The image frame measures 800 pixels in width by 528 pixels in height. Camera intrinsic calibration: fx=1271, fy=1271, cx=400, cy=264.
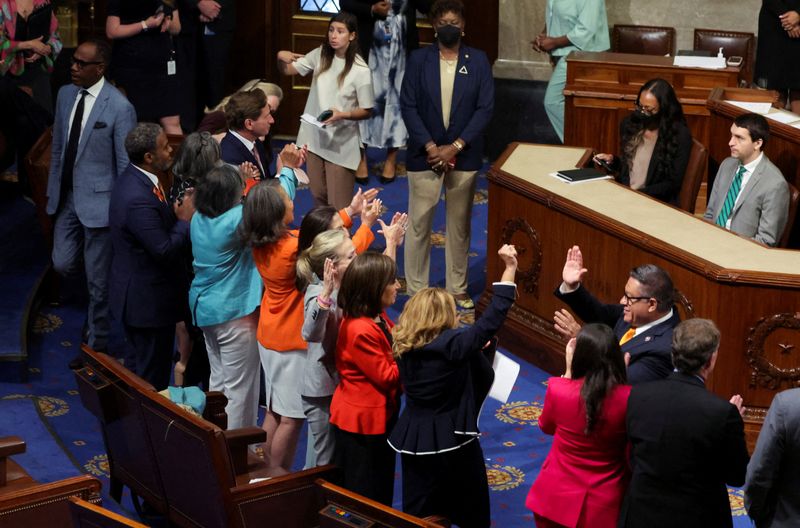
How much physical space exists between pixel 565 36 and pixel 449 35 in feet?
6.92

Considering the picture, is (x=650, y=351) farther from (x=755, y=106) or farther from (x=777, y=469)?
(x=755, y=106)

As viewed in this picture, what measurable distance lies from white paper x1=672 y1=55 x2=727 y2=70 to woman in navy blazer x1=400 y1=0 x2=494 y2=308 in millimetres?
1710

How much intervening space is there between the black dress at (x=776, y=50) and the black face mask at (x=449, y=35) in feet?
9.30

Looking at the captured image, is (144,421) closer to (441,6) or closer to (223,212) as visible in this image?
(223,212)

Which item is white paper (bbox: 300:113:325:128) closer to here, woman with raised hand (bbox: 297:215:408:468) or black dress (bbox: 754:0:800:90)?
woman with raised hand (bbox: 297:215:408:468)

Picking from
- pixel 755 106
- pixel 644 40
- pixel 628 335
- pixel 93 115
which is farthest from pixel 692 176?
pixel 644 40

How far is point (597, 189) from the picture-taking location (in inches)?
259

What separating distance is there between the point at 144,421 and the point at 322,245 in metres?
0.92

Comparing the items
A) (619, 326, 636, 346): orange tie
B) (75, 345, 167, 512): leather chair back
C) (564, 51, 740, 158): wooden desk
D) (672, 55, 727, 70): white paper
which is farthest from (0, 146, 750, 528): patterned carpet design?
(672, 55, 727, 70): white paper

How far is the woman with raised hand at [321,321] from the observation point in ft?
15.0

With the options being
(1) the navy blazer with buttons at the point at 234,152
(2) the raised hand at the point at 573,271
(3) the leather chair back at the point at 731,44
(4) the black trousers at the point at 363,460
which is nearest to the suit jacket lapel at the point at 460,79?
(1) the navy blazer with buttons at the point at 234,152

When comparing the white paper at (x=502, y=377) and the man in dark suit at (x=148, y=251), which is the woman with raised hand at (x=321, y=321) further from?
the man in dark suit at (x=148, y=251)

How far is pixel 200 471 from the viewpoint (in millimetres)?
4387

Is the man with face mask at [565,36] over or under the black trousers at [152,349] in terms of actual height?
over
